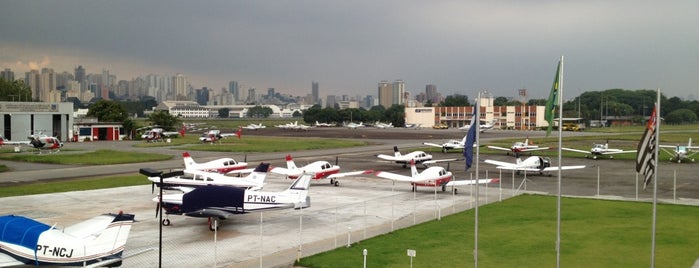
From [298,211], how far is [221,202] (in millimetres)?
6047

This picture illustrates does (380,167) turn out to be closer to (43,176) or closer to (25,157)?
(43,176)

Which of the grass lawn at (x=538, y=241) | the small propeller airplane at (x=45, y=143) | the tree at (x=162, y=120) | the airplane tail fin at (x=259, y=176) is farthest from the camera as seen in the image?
the tree at (x=162, y=120)

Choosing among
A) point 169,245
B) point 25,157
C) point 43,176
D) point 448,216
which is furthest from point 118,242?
point 25,157

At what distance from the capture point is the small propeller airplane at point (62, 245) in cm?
1736

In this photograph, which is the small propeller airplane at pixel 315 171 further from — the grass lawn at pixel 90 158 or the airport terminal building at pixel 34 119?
the airport terminal building at pixel 34 119

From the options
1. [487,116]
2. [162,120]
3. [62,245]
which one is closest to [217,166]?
[62,245]

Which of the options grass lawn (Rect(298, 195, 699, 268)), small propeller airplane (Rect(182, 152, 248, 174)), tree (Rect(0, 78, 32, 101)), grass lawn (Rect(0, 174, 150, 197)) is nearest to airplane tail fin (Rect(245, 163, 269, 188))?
grass lawn (Rect(298, 195, 699, 268))

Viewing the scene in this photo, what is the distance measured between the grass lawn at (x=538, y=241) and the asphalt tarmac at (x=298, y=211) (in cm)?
151

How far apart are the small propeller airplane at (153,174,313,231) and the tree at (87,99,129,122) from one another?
93343 millimetres

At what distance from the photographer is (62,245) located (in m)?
17.4

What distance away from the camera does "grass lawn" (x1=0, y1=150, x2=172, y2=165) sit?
59.3m

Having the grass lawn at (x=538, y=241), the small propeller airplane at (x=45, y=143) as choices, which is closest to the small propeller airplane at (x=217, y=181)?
the grass lawn at (x=538, y=241)

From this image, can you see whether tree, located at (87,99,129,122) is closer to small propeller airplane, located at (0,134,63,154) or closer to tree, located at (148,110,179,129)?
tree, located at (148,110,179,129)

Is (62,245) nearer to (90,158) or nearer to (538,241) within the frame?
(538,241)
